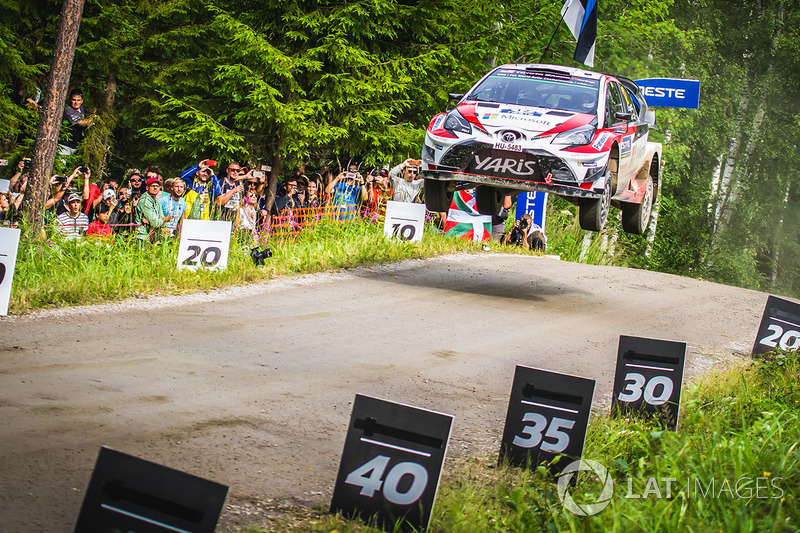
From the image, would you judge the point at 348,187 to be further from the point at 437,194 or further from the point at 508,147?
the point at 508,147

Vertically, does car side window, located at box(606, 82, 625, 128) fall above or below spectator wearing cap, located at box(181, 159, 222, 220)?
above

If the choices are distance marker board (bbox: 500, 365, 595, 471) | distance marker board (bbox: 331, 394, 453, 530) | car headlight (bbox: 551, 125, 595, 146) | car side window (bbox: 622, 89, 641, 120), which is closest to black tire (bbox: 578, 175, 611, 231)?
car headlight (bbox: 551, 125, 595, 146)

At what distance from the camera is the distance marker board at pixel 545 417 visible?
5.11 meters

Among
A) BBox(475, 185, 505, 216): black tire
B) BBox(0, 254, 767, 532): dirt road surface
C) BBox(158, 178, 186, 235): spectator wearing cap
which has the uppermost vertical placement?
BBox(475, 185, 505, 216): black tire

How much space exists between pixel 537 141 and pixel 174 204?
5.67 metres

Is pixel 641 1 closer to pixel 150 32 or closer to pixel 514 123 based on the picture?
pixel 150 32

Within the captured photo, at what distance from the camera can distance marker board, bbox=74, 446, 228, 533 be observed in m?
3.26

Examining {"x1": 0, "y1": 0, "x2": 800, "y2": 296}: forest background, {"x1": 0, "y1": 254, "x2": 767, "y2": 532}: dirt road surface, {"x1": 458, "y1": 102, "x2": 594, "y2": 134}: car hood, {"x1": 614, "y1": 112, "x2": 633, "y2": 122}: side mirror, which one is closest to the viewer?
{"x1": 0, "y1": 254, "x2": 767, "y2": 532}: dirt road surface

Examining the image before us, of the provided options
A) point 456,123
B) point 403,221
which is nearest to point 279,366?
point 456,123

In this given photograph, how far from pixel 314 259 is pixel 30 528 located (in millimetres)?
9189

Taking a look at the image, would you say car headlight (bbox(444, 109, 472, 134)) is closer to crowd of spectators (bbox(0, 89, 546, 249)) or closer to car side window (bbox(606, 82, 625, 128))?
car side window (bbox(606, 82, 625, 128))

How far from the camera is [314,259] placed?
13.0 m

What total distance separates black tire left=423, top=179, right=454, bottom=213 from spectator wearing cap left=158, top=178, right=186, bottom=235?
394 cm

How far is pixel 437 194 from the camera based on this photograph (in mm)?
10953
